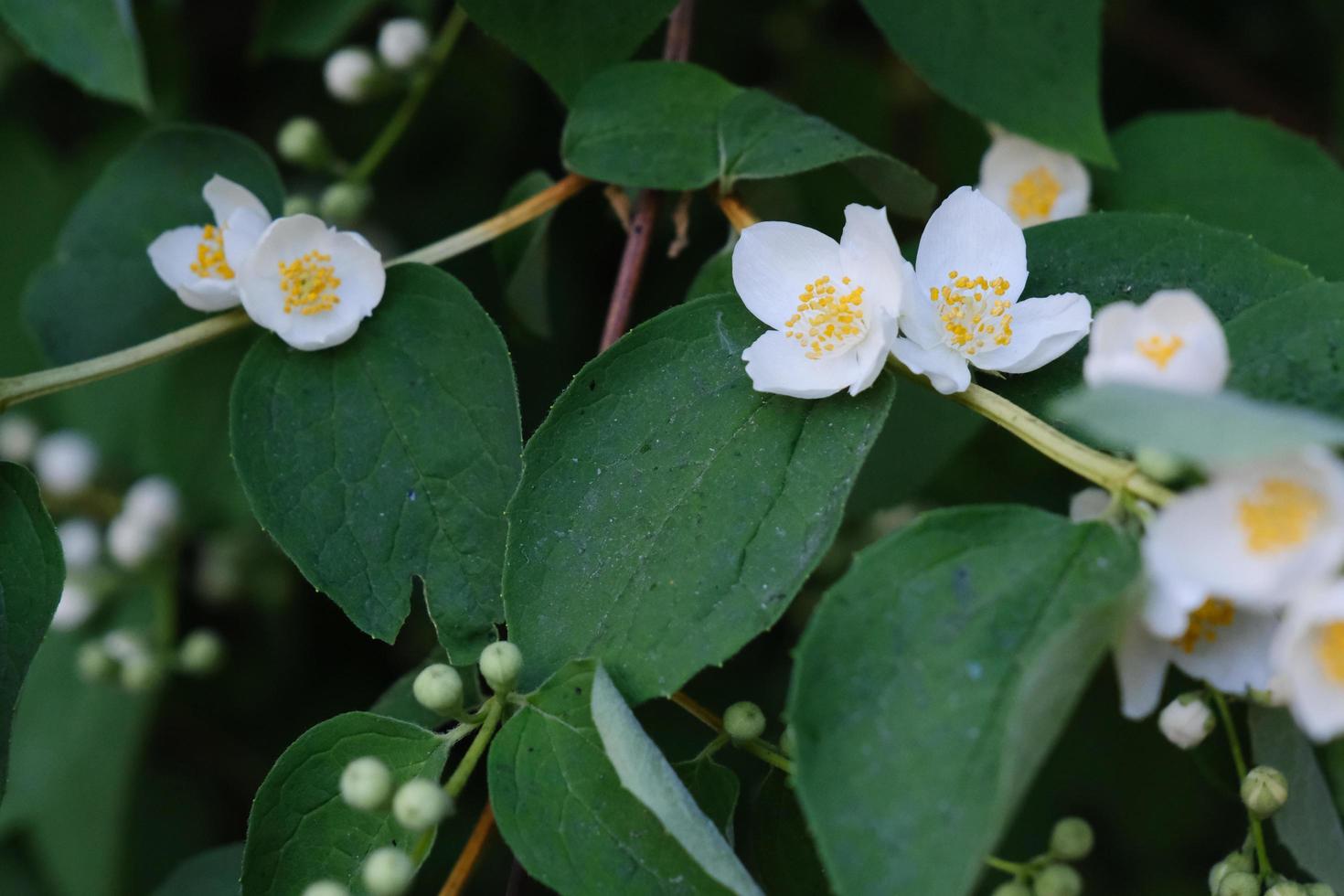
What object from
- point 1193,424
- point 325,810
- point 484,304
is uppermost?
point 1193,424

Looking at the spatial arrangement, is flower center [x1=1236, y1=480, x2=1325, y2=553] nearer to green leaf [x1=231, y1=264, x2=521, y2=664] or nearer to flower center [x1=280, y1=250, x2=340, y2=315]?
green leaf [x1=231, y1=264, x2=521, y2=664]

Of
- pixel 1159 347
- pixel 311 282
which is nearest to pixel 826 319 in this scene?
pixel 1159 347

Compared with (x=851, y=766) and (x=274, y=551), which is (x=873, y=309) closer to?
(x=851, y=766)

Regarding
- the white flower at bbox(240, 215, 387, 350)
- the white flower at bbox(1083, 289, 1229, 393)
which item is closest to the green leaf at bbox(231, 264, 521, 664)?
the white flower at bbox(240, 215, 387, 350)

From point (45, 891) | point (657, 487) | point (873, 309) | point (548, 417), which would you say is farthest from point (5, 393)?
point (45, 891)

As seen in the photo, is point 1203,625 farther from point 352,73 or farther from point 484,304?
point 352,73

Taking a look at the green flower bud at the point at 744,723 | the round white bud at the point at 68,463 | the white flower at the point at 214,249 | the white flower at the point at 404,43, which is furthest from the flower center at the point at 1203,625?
the round white bud at the point at 68,463
